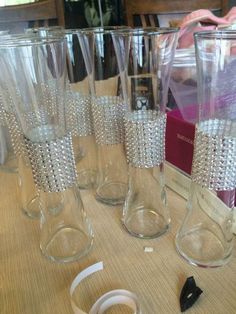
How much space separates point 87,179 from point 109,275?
0.64ft

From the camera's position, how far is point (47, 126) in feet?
1.19

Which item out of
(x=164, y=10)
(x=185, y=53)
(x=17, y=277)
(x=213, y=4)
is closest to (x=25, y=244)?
(x=17, y=277)

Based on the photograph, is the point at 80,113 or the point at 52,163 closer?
the point at 52,163

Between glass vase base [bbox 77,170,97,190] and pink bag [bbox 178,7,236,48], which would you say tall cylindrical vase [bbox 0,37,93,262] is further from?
pink bag [bbox 178,7,236,48]

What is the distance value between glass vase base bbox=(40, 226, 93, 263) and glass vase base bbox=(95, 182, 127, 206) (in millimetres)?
73

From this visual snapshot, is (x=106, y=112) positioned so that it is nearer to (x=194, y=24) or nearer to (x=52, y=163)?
(x=52, y=163)

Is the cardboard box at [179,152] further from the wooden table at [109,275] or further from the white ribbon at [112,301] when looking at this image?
the white ribbon at [112,301]

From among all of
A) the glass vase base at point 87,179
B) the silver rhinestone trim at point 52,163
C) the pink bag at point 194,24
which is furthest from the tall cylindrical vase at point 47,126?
the pink bag at point 194,24

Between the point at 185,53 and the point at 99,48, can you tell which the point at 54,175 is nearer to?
the point at 99,48

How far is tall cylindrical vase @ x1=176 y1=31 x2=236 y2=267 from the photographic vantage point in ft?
1.04

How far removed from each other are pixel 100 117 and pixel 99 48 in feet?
0.28

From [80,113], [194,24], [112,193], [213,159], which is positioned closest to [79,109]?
[80,113]

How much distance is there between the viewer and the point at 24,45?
0.31 metres

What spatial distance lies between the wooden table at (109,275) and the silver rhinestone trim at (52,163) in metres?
0.08
